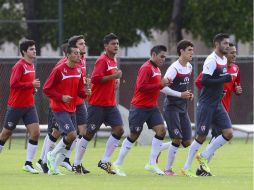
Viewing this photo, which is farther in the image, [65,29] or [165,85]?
[65,29]

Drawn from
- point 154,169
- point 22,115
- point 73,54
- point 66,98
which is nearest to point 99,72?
point 73,54

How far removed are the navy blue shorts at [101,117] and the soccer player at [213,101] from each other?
144cm

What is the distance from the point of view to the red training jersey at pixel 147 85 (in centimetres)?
2045

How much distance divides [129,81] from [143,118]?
45.4 feet

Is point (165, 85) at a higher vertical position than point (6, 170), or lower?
higher

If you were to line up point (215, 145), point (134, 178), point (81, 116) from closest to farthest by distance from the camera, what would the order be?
point (134, 178) < point (215, 145) < point (81, 116)

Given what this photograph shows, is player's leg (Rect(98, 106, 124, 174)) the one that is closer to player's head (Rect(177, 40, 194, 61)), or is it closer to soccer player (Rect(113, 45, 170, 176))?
soccer player (Rect(113, 45, 170, 176))

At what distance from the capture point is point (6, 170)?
2173 cm

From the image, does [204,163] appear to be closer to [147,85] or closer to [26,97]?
[147,85]

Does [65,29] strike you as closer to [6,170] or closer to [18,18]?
[18,18]

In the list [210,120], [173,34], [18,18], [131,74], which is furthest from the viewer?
[18,18]

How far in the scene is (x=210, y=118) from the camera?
2003 cm

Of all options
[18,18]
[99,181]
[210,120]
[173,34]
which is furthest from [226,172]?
[18,18]

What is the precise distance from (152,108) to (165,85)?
2.88 ft
